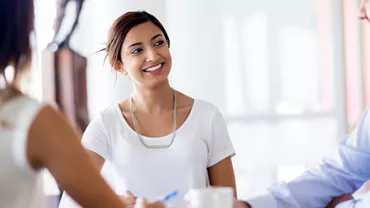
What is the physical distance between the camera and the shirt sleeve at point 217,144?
1641 millimetres

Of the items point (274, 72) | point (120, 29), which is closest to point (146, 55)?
point (120, 29)

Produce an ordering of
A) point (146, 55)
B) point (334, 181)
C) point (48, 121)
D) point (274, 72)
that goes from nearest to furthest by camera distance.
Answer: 1. point (48, 121)
2. point (334, 181)
3. point (146, 55)
4. point (274, 72)

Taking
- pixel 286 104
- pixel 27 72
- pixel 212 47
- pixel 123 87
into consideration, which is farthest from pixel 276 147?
pixel 27 72

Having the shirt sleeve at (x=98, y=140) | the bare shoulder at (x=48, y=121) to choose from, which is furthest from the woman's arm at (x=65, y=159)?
the shirt sleeve at (x=98, y=140)

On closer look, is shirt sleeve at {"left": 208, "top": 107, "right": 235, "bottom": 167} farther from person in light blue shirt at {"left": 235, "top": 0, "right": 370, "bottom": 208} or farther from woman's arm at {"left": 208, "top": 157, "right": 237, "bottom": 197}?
person in light blue shirt at {"left": 235, "top": 0, "right": 370, "bottom": 208}

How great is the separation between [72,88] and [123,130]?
787 millimetres

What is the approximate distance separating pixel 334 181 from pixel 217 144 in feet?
1.23

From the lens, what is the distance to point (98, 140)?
1637 millimetres

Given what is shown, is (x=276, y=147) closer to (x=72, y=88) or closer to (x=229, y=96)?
(x=229, y=96)

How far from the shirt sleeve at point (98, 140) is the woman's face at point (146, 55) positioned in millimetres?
182

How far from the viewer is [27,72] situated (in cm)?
91

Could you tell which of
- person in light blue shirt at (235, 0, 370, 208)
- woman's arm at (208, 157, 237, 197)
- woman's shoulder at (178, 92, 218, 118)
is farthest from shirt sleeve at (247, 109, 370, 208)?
woman's shoulder at (178, 92, 218, 118)

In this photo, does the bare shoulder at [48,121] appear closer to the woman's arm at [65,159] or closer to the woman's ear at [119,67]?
the woman's arm at [65,159]

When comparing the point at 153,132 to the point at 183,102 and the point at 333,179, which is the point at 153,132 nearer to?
the point at 183,102
